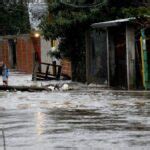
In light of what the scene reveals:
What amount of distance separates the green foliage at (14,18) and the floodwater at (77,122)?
4221 cm

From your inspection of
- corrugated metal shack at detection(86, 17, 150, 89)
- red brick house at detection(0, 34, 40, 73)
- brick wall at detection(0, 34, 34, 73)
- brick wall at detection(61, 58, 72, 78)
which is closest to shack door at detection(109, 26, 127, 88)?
corrugated metal shack at detection(86, 17, 150, 89)

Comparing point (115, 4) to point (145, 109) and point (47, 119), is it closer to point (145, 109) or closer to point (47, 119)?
point (145, 109)

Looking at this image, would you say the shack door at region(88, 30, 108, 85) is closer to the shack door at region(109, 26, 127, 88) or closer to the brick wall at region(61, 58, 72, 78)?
the shack door at region(109, 26, 127, 88)

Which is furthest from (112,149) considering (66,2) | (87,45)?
(66,2)

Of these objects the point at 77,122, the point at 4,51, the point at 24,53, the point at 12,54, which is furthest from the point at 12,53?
the point at 77,122

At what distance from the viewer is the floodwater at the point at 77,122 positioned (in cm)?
1239

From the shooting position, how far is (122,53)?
3052cm

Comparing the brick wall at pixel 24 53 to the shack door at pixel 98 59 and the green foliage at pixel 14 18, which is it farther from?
the shack door at pixel 98 59

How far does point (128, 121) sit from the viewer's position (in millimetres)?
15750

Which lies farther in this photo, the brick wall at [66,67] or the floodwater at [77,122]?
the brick wall at [66,67]

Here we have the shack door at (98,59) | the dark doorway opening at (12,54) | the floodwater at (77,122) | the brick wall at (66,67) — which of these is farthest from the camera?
the dark doorway opening at (12,54)

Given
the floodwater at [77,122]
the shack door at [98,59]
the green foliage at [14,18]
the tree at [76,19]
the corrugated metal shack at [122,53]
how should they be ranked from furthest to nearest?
the green foliage at [14,18]
the tree at [76,19]
the shack door at [98,59]
the corrugated metal shack at [122,53]
the floodwater at [77,122]

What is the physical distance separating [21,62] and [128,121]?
45434 millimetres

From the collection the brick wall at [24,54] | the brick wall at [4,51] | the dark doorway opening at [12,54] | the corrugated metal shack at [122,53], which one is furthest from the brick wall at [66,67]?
the brick wall at [4,51]
